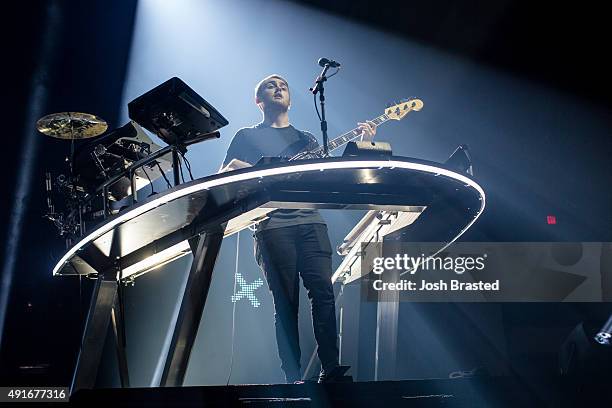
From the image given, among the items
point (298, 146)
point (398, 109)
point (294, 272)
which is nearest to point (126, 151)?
point (298, 146)

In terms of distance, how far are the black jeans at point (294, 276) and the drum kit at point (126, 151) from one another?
0.47 metres

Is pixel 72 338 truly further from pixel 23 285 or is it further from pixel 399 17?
pixel 399 17

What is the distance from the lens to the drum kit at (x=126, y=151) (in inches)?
70.2

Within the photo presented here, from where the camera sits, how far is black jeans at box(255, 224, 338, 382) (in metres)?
2.12

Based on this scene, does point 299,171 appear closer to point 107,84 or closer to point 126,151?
point 126,151

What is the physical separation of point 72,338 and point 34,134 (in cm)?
161

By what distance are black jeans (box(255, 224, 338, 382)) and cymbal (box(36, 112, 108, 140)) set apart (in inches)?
70.9

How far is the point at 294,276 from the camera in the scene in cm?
223

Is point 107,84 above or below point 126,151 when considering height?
above

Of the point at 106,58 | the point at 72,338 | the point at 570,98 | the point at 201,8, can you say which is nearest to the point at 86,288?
the point at 72,338

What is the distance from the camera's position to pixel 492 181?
432 centimetres

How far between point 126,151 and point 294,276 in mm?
1088

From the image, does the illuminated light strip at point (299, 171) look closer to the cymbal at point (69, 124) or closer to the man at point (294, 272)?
the man at point (294, 272)

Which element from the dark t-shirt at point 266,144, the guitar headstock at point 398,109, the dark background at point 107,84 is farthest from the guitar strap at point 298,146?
the dark background at point 107,84
